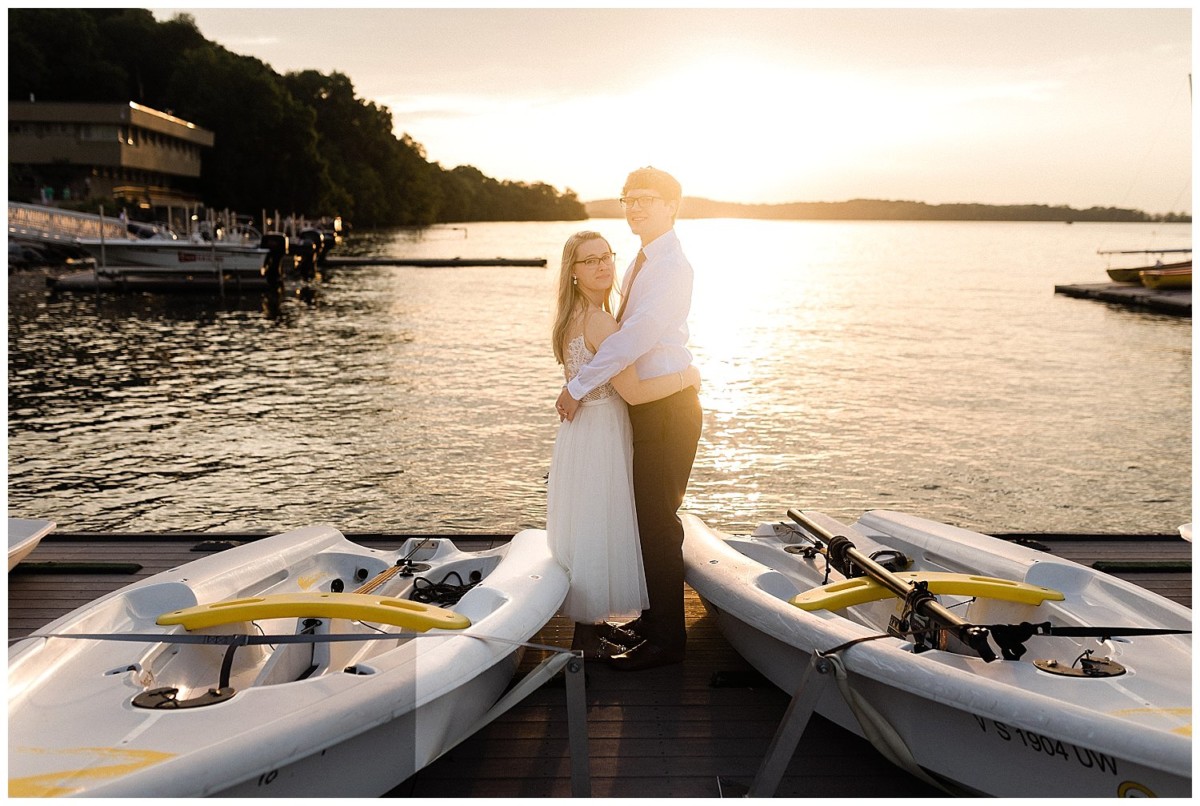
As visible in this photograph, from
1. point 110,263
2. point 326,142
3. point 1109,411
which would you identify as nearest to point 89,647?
point 1109,411

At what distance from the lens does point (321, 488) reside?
10.7 metres

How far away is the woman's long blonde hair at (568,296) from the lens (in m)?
4.39

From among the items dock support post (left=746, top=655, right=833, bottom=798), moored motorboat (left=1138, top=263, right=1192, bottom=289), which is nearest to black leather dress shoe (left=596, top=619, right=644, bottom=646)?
dock support post (left=746, top=655, right=833, bottom=798)

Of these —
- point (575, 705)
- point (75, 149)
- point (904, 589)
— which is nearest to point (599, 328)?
point (904, 589)

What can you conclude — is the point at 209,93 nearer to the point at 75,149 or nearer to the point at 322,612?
the point at 75,149

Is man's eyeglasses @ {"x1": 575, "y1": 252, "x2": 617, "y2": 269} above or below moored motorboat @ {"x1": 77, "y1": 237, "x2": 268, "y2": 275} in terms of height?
above

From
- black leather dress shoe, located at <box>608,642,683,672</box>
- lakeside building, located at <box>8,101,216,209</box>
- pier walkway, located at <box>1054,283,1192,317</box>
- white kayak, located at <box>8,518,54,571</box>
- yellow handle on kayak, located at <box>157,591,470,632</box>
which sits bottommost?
pier walkway, located at <box>1054,283,1192,317</box>

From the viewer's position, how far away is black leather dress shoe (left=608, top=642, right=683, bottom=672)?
439 centimetres

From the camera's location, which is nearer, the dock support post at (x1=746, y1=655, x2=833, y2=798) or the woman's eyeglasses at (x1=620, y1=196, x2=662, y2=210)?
→ the dock support post at (x1=746, y1=655, x2=833, y2=798)

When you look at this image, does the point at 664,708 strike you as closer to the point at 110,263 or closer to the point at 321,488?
the point at 321,488

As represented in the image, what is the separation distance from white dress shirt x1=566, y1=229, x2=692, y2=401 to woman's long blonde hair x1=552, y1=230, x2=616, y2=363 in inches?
9.7

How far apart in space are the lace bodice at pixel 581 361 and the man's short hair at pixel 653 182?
26.9 inches

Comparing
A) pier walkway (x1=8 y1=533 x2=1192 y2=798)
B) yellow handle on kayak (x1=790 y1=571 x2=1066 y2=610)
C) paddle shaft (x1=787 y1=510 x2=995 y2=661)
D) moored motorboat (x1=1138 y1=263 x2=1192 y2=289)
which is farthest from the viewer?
moored motorboat (x1=1138 y1=263 x2=1192 y2=289)

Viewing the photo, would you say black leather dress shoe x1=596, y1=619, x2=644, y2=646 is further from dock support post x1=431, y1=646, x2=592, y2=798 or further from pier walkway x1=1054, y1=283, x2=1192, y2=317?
pier walkway x1=1054, y1=283, x2=1192, y2=317
